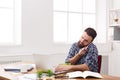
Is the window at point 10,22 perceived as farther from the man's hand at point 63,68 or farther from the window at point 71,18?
the man's hand at point 63,68

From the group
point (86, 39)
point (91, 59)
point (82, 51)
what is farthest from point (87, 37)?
point (91, 59)

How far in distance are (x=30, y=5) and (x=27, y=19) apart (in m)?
0.25

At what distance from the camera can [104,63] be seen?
5.06 m

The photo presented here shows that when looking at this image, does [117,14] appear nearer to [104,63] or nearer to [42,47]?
[104,63]

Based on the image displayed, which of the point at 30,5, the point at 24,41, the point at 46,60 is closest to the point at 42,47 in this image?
the point at 24,41

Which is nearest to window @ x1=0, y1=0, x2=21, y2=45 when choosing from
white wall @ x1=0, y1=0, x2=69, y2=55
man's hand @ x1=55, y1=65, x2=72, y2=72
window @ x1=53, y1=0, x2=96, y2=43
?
white wall @ x1=0, y1=0, x2=69, y2=55

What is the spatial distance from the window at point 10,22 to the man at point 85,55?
1.27 meters

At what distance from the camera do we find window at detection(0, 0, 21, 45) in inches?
160

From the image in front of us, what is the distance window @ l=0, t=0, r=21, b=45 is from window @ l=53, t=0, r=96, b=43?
2.58 feet

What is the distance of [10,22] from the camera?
13.6 ft

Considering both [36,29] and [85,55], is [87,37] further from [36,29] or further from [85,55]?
[36,29]

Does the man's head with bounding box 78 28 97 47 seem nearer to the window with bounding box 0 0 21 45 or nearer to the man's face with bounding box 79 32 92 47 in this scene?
the man's face with bounding box 79 32 92 47

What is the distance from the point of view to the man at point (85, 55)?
2768 mm

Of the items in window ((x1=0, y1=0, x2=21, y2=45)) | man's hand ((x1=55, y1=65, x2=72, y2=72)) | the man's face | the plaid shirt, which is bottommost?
man's hand ((x1=55, y1=65, x2=72, y2=72))
